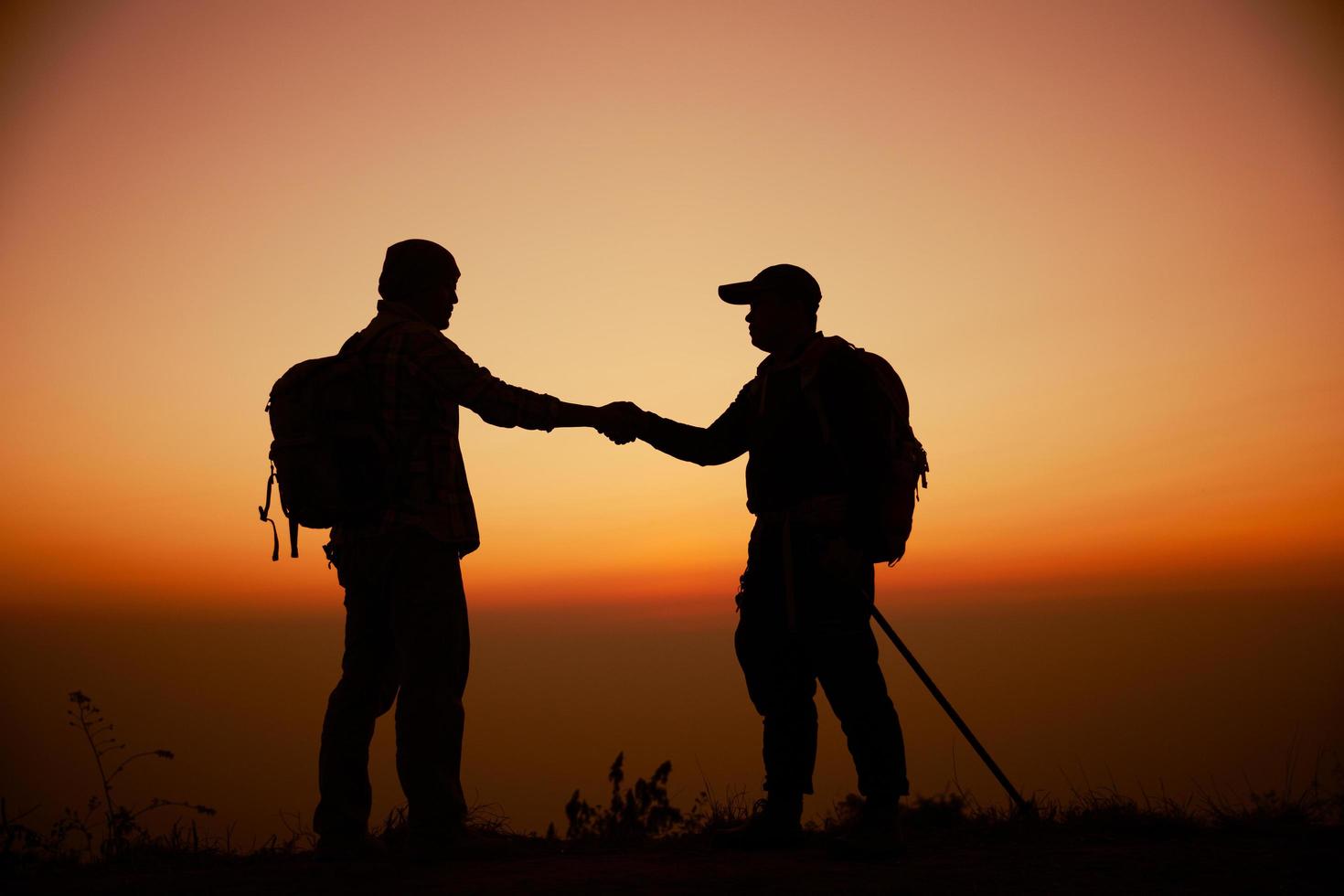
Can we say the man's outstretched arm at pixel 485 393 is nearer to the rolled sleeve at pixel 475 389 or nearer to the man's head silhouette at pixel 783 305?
the rolled sleeve at pixel 475 389

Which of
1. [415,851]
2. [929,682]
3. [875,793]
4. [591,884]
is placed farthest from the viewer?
→ [929,682]

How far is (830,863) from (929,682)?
1314 mm

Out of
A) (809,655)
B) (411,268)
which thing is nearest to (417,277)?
(411,268)

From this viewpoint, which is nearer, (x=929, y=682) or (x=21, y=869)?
(x=21, y=869)

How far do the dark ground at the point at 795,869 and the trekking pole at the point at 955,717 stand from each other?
0.90 ft

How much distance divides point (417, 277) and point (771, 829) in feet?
10.9

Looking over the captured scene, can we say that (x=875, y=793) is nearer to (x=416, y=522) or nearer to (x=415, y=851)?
(x=415, y=851)

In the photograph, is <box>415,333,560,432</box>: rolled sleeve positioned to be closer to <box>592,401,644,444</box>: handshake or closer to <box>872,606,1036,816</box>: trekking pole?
<box>592,401,644,444</box>: handshake

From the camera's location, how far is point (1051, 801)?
241 inches

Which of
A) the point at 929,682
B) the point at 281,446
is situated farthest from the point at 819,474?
the point at 281,446

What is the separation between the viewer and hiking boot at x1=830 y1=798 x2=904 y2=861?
507cm

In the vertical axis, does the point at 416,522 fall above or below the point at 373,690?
above

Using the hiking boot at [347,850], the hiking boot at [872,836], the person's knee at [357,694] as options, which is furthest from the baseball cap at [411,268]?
the hiking boot at [872,836]

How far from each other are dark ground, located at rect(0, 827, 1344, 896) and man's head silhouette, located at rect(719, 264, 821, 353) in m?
2.63
